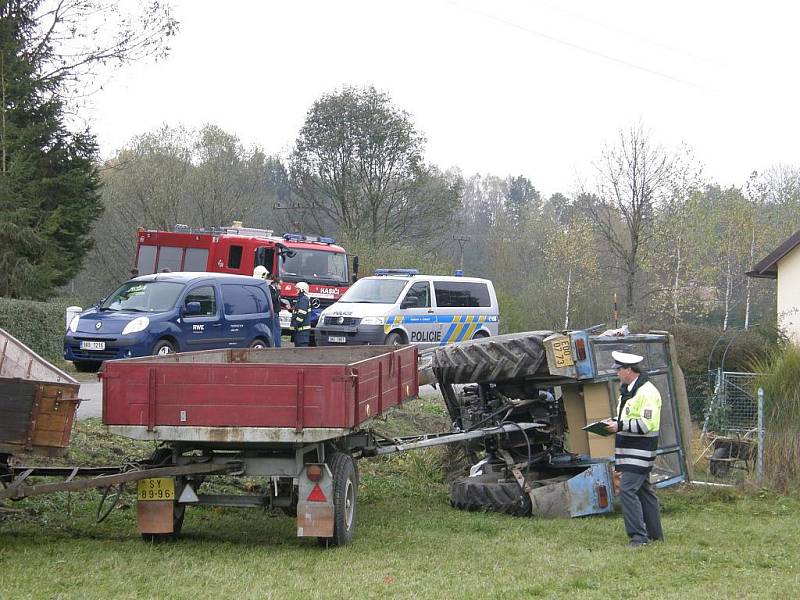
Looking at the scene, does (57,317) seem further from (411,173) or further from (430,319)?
(411,173)

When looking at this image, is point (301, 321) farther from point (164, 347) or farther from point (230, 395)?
point (230, 395)

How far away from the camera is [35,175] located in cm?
2573

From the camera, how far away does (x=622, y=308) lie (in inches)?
1499

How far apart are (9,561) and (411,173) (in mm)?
36829

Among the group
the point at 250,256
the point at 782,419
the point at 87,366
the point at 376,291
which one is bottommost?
the point at 782,419

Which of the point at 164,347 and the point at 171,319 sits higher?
the point at 171,319

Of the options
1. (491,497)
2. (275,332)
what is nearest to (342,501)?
(491,497)

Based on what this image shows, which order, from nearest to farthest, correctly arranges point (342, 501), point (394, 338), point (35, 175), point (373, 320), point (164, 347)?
1. point (342, 501)
2. point (164, 347)
3. point (373, 320)
4. point (394, 338)
5. point (35, 175)

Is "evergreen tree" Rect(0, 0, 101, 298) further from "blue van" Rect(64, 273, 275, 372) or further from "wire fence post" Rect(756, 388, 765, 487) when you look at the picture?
"wire fence post" Rect(756, 388, 765, 487)

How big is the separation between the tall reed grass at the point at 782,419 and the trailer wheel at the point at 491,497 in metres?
3.25

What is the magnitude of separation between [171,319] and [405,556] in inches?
391

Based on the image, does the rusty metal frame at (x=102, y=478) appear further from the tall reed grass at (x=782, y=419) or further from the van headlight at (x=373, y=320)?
the van headlight at (x=373, y=320)

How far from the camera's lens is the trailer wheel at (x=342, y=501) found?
25.5ft

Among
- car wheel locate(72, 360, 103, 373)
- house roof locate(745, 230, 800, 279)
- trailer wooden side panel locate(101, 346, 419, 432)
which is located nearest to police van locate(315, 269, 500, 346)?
car wheel locate(72, 360, 103, 373)
